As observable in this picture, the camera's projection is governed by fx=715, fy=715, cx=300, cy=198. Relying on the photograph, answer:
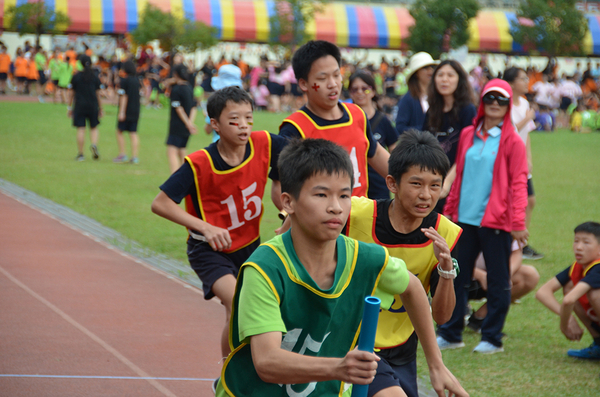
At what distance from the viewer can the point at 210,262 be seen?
13.0 feet

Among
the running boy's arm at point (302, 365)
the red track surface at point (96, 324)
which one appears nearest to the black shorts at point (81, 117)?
the red track surface at point (96, 324)

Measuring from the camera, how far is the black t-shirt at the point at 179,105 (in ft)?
35.1

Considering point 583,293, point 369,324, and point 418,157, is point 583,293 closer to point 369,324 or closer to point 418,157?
point 418,157

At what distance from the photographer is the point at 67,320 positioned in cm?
518

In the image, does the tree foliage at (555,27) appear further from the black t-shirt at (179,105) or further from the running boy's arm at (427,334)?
the running boy's arm at (427,334)

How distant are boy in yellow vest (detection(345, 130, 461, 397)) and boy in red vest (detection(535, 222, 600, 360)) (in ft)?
5.95

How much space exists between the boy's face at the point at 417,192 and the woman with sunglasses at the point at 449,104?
2.55m

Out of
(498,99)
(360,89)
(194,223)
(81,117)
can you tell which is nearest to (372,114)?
(360,89)

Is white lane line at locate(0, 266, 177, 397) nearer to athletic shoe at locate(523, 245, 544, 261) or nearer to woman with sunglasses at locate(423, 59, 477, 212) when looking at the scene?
woman with sunglasses at locate(423, 59, 477, 212)

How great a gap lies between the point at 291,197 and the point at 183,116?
8.54 metres

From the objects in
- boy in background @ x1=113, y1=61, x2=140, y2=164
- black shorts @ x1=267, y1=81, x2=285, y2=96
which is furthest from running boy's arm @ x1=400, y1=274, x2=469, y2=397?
black shorts @ x1=267, y1=81, x2=285, y2=96

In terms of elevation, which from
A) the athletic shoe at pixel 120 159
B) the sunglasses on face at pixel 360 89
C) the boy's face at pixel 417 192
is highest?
the sunglasses on face at pixel 360 89

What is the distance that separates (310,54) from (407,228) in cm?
158

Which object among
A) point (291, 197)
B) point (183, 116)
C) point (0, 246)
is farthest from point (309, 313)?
point (183, 116)
